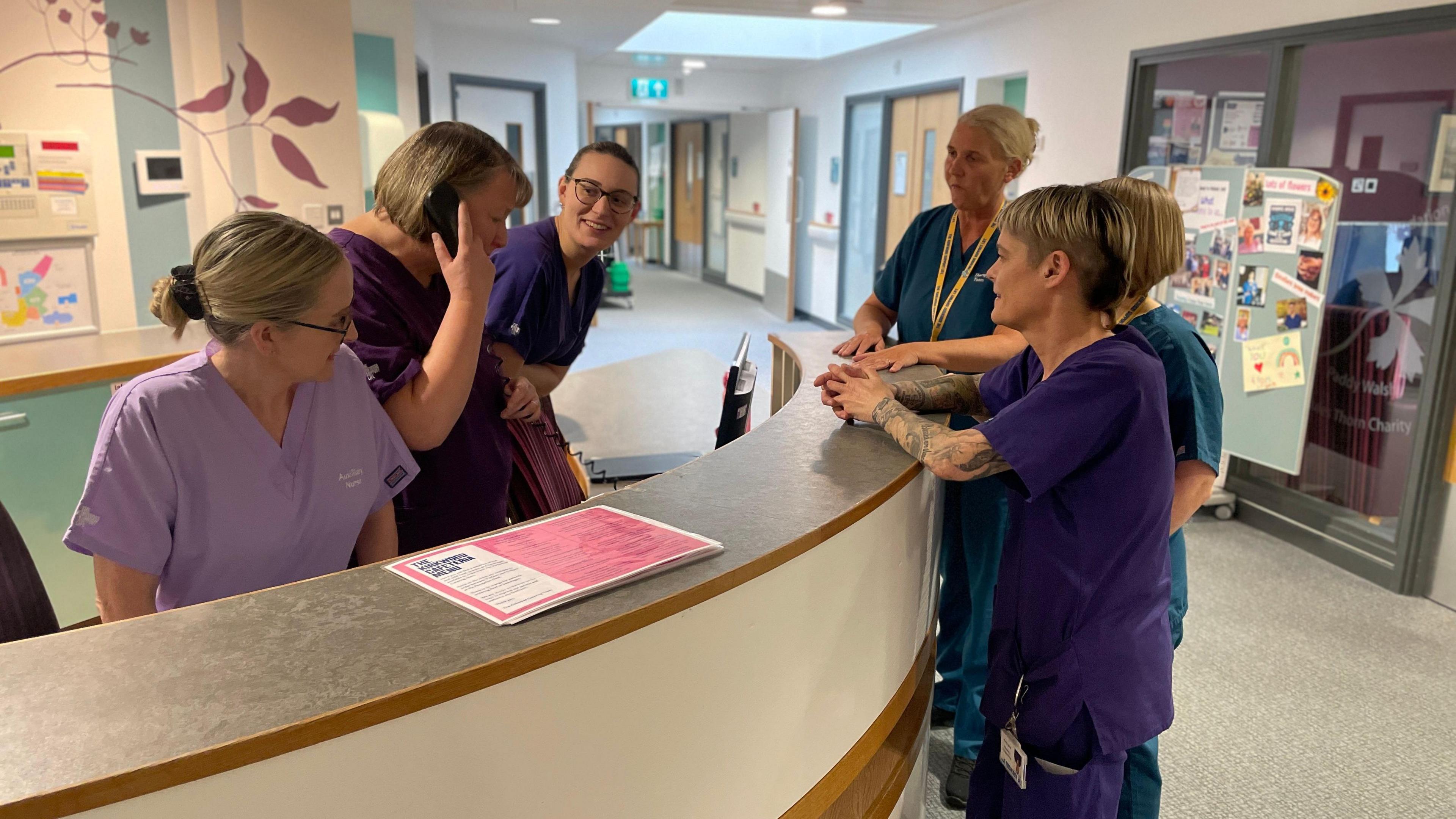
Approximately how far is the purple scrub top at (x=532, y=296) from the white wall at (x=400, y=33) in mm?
3599

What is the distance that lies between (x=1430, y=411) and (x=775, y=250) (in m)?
7.66

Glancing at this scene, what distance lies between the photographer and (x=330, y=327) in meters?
1.40

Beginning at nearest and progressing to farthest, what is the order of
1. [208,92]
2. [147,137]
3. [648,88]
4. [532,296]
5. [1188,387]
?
[1188,387] < [532,296] < [147,137] < [208,92] < [648,88]

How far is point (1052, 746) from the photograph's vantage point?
1.51 meters

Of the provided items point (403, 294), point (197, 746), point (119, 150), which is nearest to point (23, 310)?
point (119, 150)

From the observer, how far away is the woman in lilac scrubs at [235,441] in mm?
1255

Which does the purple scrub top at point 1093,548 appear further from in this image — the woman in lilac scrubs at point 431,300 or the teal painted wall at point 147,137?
the teal painted wall at point 147,137

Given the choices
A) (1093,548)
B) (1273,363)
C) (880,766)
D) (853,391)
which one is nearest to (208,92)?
(853,391)

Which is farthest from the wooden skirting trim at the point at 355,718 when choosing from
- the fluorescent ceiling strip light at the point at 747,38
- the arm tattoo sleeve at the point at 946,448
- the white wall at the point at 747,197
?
the white wall at the point at 747,197

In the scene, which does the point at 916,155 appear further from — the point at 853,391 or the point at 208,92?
the point at 853,391

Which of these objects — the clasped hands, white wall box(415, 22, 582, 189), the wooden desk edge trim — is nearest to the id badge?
the clasped hands

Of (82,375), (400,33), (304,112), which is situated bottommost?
(82,375)

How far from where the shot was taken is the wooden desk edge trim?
2824 mm

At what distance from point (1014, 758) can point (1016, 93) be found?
6393 mm
